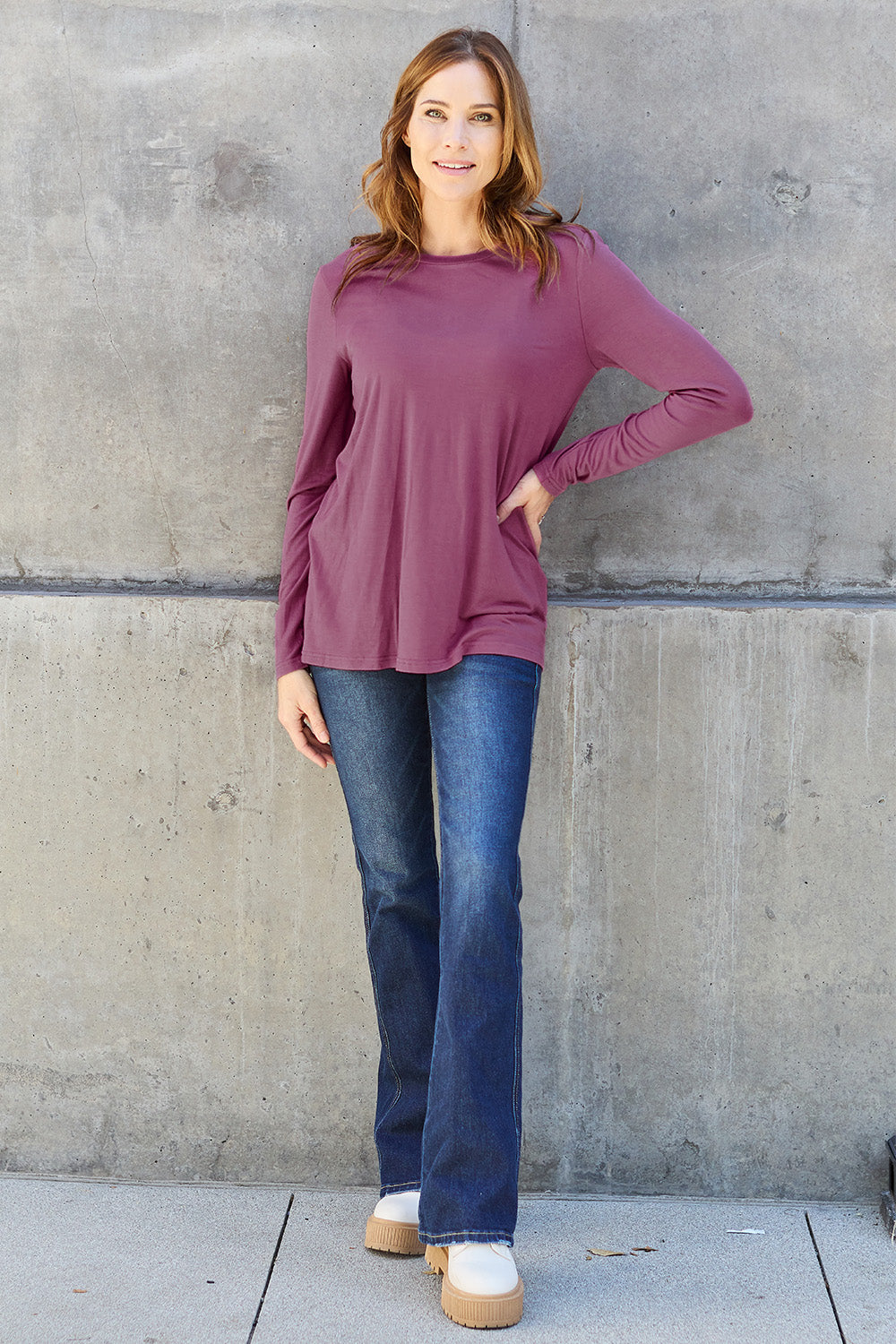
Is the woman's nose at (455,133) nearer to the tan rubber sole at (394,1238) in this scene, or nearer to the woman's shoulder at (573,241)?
the woman's shoulder at (573,241)

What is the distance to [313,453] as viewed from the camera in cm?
234

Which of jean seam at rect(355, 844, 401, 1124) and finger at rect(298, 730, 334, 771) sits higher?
finger at rect(298, 730, 334, 771)

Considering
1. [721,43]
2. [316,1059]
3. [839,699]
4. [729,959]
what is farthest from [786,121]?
[316,1059]

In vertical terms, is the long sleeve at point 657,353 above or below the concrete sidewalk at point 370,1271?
above

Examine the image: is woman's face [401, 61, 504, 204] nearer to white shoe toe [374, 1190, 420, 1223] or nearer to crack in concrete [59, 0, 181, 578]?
crack in concrete [59, 0, 181, 578]

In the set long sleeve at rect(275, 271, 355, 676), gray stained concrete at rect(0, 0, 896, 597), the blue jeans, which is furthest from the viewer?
gray stained concrete at rect(0, 0, 896, 597)

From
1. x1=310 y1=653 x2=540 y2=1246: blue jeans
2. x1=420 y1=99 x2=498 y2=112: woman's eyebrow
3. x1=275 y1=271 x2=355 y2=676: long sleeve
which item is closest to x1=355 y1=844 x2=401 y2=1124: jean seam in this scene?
x1=310 y1=653 x2=540 y2=1246: blue jeans

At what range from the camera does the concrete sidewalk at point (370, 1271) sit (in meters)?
2.15

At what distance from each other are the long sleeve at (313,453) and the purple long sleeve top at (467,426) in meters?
0.03

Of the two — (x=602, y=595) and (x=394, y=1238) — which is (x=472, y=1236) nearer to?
(x=394, y=1238)

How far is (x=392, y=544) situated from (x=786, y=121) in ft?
4.45

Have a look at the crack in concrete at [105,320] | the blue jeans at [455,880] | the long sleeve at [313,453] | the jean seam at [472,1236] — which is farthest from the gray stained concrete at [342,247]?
the jean seam at [472,1236]

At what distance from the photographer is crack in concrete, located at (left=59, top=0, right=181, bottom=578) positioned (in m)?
2.63

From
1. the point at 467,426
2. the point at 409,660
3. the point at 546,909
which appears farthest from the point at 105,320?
the point at 546,909
